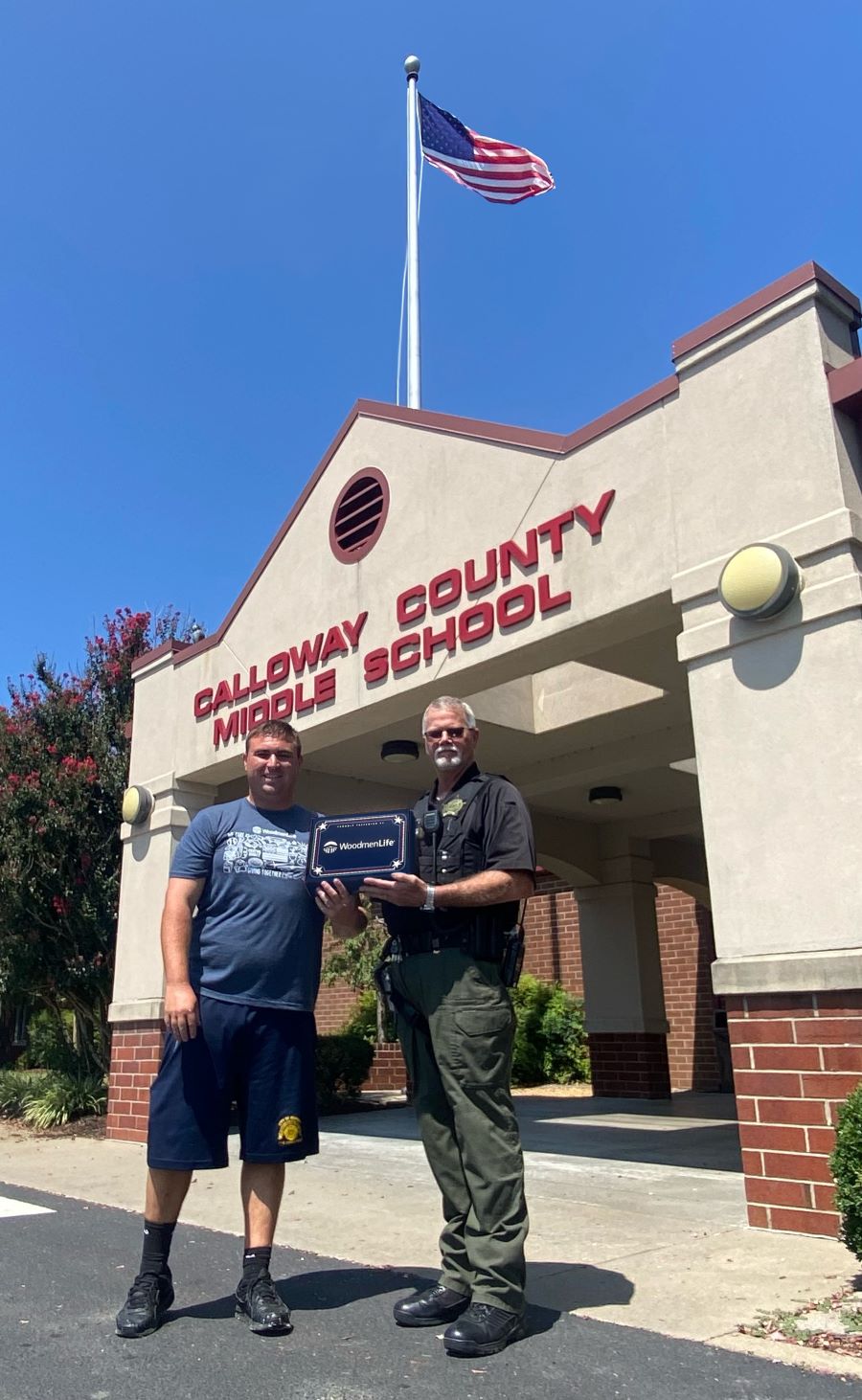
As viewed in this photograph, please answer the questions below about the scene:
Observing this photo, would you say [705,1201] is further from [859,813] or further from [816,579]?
[816,579]

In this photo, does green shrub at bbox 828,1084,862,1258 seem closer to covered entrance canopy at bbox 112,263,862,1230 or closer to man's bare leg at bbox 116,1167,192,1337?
covered entrance canopy at bbox 112,263,862,1230

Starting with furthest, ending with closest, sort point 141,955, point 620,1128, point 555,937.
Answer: point 555,937
point 620,1128
point 141,955

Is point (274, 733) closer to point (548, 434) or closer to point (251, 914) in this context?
point (251, 914)

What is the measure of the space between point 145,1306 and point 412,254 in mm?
11588

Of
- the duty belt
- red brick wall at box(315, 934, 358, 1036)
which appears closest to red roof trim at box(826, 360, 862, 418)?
the duty belt

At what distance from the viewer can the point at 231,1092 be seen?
354 cm

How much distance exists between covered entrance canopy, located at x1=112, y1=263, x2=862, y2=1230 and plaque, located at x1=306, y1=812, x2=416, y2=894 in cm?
233

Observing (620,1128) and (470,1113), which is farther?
(620,1128)

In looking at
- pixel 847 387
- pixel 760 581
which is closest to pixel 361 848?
pixel 760 581

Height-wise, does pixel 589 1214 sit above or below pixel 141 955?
below

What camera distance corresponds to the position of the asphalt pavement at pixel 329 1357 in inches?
109

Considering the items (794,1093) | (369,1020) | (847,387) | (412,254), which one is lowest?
(794,1093)

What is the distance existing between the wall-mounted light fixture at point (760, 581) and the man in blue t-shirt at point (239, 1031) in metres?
2.76

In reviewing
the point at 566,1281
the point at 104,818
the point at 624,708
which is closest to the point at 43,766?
the point at 104,818
